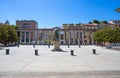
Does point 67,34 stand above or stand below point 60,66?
above

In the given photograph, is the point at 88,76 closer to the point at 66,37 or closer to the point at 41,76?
the point at 41,76

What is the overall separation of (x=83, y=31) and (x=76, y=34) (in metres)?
4.71

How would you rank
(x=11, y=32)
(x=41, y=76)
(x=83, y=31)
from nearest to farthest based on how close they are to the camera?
1. (x=41, y=76)
2. (x=11, y=32)
3. (x=83, y=31)

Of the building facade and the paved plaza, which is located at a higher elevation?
the building facade

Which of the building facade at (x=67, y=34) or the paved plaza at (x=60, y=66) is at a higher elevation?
the building facade at (x=67, y=34)

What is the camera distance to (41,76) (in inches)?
388

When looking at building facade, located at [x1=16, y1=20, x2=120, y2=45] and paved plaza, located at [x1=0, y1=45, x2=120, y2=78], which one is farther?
building facade, located at [x1=16, y1=20, x2=120, y2=45]

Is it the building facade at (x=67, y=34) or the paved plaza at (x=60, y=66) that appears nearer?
the paved plaza at (x=60, y=66)

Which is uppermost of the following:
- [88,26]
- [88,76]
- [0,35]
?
[88,26]

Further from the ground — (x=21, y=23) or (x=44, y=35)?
(x=21, y=23)

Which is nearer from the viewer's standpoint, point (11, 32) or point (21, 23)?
point (11, 32)

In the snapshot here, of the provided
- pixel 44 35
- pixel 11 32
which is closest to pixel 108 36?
pixel 11 32

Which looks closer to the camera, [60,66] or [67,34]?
[60,66]

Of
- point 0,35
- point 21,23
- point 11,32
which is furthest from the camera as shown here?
point 21,23
